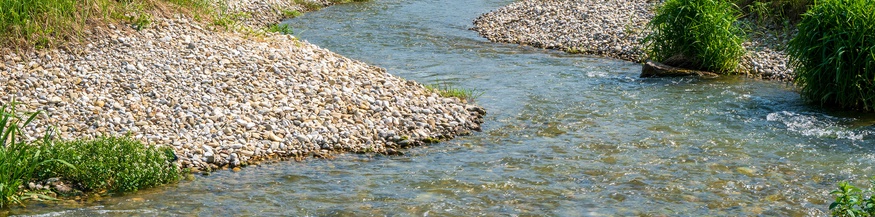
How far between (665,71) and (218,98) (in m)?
7.53

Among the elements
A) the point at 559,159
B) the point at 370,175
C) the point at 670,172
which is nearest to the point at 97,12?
the point at 370,175

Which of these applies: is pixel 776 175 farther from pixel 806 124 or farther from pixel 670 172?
pixel 806 124

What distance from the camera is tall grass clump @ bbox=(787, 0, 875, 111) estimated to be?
A: 42.1ft

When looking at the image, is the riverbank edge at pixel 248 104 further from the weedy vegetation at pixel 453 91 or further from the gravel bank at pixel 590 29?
the gravel bank at pixel 590 29

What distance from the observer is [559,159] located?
10.8m

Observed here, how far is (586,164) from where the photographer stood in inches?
414

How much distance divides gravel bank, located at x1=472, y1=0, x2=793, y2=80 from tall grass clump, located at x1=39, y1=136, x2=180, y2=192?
10.3 m

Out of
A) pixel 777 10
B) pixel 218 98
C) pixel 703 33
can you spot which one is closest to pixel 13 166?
pixel 218 98

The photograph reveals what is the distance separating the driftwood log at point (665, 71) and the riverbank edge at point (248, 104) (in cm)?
385

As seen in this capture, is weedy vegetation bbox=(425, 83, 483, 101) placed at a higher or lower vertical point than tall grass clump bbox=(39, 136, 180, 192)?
lower

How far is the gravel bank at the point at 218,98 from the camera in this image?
10703 mm

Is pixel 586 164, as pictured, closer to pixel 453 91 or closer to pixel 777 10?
pixel 453 91

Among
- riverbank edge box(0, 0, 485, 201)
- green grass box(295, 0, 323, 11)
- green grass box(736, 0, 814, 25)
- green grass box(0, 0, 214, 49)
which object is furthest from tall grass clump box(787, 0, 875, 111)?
green grass box(295, 0, 323, 11)

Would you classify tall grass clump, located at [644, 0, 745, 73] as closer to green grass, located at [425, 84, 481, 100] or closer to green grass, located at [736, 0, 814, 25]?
green grass, located at [736, 0, 814, 25]
